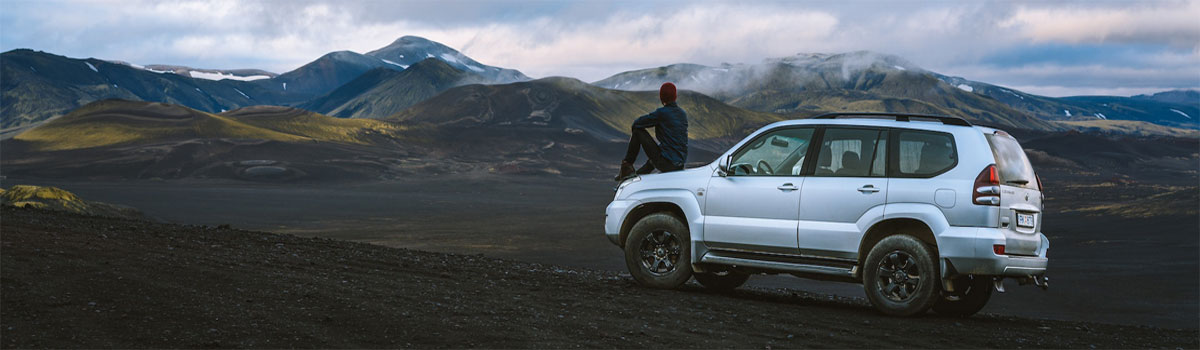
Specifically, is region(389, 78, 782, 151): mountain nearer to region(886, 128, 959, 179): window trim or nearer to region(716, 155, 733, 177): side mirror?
region(716, 155, 733, 177): side mirror

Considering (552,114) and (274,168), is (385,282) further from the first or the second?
(552,114)

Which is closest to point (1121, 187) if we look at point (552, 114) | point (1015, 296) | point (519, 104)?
point (1015, 296)

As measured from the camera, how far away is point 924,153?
9.86 meters

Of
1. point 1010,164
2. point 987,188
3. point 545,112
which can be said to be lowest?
point 987,188

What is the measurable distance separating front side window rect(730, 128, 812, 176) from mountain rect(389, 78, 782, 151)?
14863 cm

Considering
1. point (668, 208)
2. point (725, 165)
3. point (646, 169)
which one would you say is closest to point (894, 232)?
point (725, 165)

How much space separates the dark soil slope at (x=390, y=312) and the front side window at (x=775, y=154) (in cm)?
141

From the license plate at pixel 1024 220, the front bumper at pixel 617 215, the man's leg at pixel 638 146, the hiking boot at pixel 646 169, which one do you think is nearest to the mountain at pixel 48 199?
the front bumper at pixel 617 215

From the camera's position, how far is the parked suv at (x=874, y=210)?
372 inches

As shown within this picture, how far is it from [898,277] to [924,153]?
1.22 m

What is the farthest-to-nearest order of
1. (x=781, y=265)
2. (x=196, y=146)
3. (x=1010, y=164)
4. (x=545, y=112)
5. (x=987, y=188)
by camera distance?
1. (x=545, y=112)
2. (x=196, y=146)
3. (x=781, y=265)
4. (x=1010, y=164)
5. (x=987, y=188)

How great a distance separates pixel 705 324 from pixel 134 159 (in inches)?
3853

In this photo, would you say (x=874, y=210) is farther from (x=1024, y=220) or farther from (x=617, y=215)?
(x=617, y=215)

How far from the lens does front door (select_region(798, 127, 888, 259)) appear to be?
10.0 m
